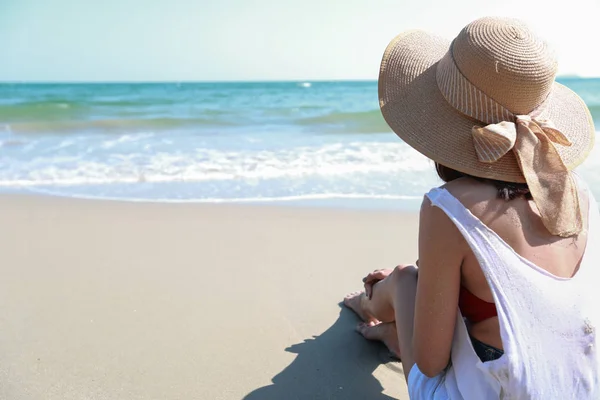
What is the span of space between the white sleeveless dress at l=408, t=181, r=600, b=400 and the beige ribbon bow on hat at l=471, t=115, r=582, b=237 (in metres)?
0.11

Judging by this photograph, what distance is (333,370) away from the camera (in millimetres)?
2127

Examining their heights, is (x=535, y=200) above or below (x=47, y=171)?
above

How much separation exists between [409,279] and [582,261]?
21.4 inches

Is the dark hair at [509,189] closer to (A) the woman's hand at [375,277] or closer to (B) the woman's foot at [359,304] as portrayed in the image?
(A) the woman's hand at [375,277]

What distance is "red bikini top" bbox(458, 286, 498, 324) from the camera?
1388 millimetres

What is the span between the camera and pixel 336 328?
2.41 metres

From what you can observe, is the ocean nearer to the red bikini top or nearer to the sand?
the sand

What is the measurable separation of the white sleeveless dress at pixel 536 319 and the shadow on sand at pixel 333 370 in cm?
79

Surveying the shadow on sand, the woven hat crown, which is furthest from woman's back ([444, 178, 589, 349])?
the shadow on sand

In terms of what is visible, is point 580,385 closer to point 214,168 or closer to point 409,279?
point 409,279

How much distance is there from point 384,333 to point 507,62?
130 cm

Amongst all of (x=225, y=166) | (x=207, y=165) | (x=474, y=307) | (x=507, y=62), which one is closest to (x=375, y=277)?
(x=474, y=307)

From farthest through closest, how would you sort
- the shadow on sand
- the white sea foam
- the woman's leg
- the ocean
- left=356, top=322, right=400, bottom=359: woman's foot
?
the white sea foam, the ocean, left=356, top=322, right=400, bottom=359: woman's foot, the shadow on sand, the woman's leg

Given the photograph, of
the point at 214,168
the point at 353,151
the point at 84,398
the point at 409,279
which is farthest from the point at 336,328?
the point at 353,151
